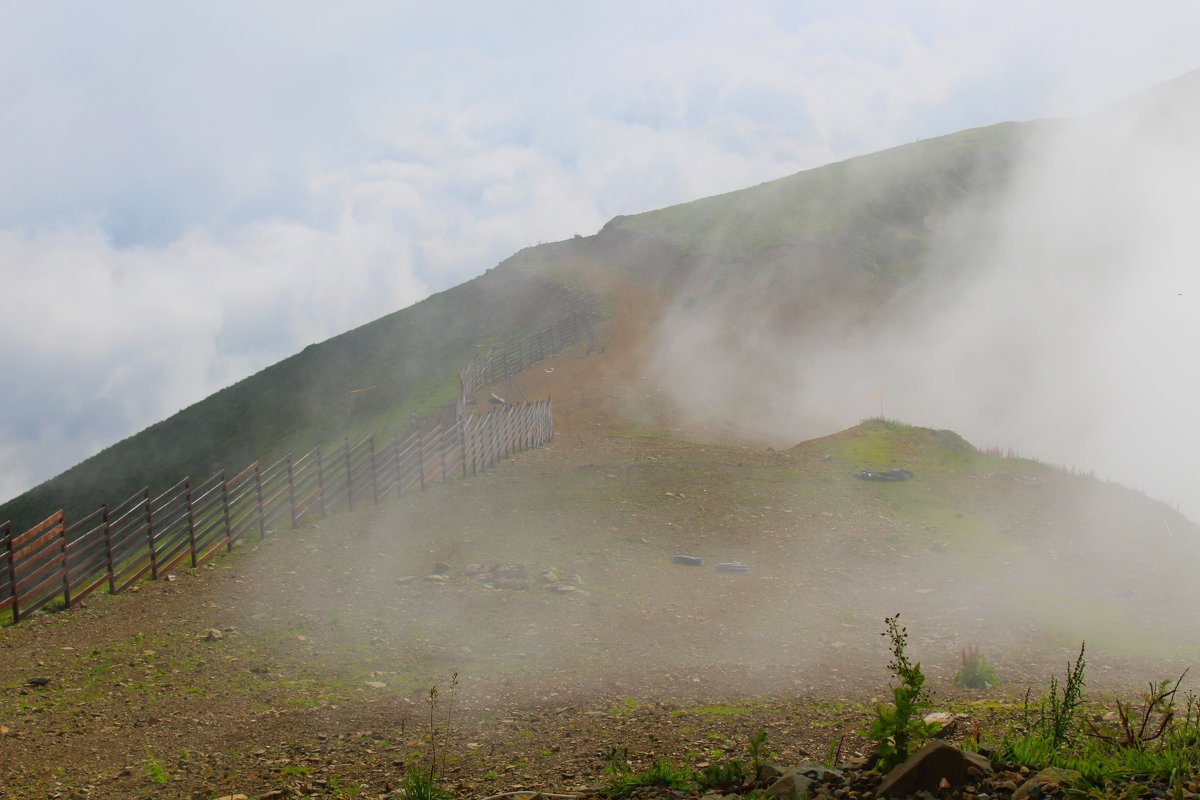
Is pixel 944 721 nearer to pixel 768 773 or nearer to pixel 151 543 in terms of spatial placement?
pixel 768 773

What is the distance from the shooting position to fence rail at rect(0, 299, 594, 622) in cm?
1457

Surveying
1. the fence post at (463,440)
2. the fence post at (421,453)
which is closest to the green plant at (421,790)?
the fence post at (421,453)

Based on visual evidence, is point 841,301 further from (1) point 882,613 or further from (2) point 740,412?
(1) point 882,613

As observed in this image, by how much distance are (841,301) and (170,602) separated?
45.1m

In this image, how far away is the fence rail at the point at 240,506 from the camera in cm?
1457

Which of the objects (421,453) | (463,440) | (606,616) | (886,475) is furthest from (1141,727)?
(463,440)

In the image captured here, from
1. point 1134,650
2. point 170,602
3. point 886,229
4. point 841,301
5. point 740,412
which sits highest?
point 886,229

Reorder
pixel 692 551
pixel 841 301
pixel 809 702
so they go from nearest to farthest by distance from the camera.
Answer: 1. pixel 809 702
2. pixel 692 551
3. pixel 841 301

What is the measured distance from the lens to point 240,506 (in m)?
26.1

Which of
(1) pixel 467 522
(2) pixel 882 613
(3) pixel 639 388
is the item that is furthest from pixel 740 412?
(2) pixel 882 613

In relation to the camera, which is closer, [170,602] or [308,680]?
[308,680]

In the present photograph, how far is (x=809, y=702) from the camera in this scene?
9875mm

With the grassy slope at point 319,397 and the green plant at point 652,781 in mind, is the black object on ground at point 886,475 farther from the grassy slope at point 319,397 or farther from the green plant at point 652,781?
the grassy slope at point 319,397

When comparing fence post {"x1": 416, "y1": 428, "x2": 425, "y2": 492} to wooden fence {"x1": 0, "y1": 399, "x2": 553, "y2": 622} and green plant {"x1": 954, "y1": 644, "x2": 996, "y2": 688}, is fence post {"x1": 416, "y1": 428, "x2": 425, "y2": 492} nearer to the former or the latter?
wooden fence {"x1": 0, "y1": 399, "x2": 553, "y2": 622}
